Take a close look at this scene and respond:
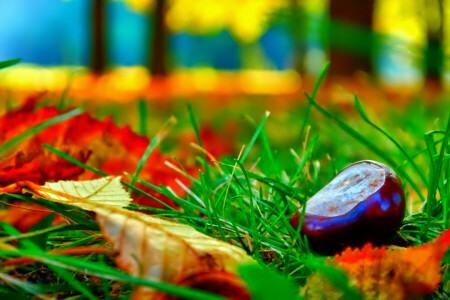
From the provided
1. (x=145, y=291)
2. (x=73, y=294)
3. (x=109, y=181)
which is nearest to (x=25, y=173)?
(x=109, y=181)

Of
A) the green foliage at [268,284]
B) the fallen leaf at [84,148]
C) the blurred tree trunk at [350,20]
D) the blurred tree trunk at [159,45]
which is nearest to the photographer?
the green foliage at [268,284]

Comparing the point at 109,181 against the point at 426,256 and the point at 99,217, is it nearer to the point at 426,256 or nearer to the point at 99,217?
the point at 99,217

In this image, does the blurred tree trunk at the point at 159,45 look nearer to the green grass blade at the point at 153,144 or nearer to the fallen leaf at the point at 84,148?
the fallen leaf at the point at 84,148

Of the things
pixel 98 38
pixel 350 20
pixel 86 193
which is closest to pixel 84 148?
pixel 86 193

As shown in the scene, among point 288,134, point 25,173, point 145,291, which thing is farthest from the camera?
point 288,134

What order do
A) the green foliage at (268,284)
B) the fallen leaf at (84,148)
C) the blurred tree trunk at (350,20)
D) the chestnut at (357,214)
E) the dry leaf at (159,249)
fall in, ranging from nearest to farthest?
the green foliage at (268,284), the dry leaf at (159,249), the chestnut at (357,214), the fallen leaf at (84,148), the blurred tree trunk at (350,20)

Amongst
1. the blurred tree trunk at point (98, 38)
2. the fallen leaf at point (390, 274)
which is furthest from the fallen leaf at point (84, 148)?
the blurred tree trunk at point (98, 38)
